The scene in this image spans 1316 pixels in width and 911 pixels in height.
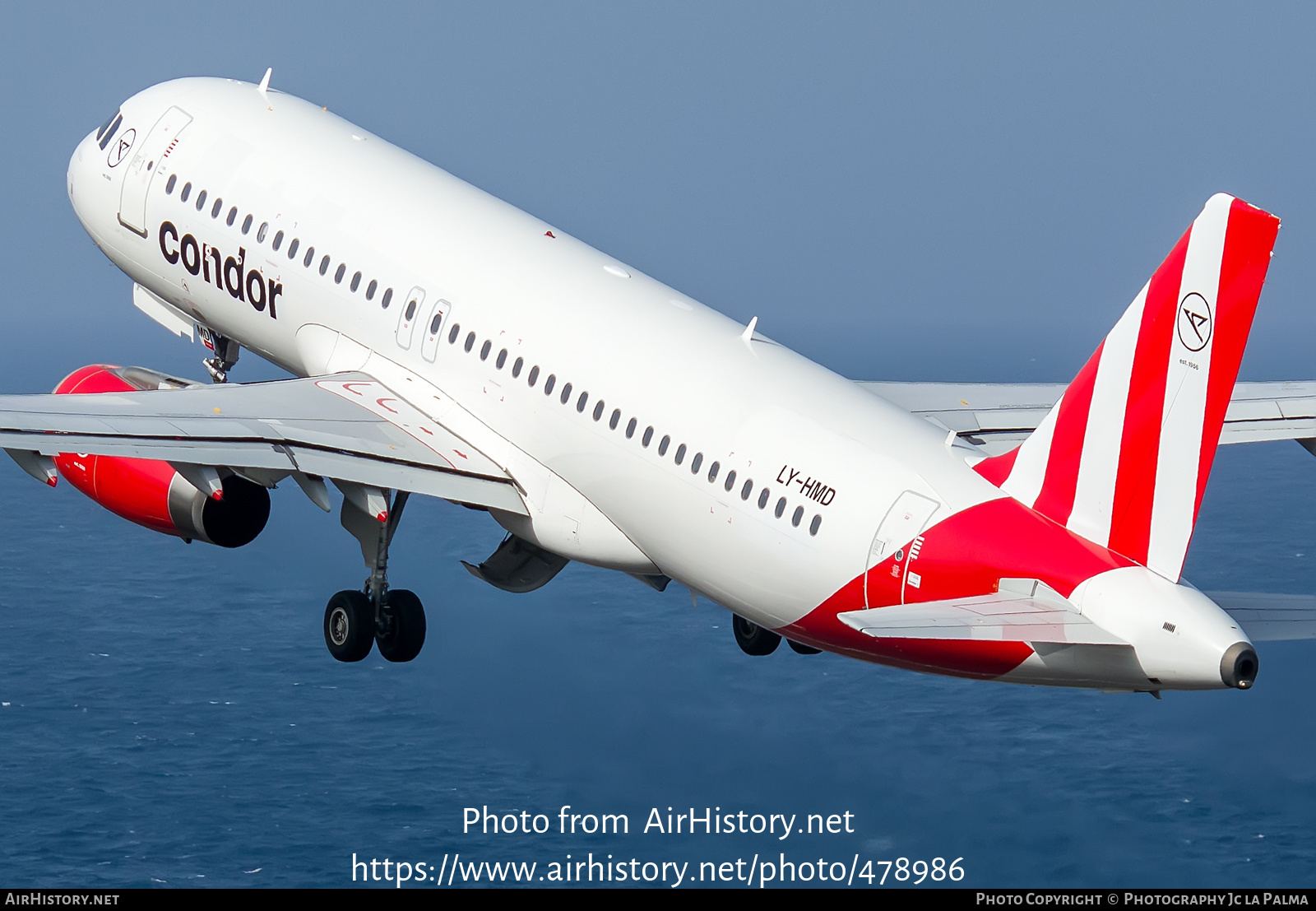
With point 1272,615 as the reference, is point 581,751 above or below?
above

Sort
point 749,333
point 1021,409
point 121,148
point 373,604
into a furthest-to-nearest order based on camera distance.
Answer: point 121,148
point 1021,409
point 373,604
point 749,333

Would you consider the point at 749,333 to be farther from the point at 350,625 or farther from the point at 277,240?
the point at 277,240

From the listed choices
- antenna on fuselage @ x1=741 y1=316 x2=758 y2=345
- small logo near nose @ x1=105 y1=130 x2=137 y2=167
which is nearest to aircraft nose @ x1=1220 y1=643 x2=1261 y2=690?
antenna on fuselage @ x1=741 y1=316 x2=758 y2=345

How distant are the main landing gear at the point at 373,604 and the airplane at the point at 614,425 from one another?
0.22 ft

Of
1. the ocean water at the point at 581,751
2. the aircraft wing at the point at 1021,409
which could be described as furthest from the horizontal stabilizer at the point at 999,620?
the ocean water at the point at 581,751

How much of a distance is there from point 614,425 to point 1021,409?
985 cm

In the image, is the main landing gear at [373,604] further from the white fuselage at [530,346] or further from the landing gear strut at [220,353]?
the landing gear strut at [220,353]

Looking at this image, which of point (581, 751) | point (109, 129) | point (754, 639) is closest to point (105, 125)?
point (109, 129)

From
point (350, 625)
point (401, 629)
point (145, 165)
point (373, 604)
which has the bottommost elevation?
point (350, 625)

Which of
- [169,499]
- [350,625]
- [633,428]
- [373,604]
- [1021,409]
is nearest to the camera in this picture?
[633,428]

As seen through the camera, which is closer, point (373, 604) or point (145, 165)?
point (373, 604)

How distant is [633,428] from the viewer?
3088 centimetres

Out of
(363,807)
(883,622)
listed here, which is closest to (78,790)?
(363,807)

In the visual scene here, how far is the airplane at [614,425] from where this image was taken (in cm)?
2517
